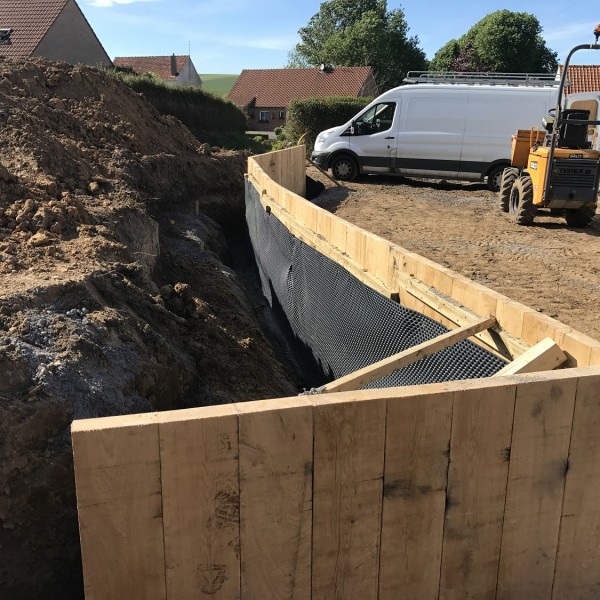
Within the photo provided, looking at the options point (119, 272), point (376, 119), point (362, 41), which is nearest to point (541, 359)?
point (119, 272)

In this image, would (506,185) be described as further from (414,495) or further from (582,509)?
(414,495)

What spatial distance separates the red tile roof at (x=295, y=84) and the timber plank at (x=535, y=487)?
158 ft

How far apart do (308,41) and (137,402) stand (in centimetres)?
7371

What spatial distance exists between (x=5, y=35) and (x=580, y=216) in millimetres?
24666

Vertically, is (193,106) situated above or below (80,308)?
above

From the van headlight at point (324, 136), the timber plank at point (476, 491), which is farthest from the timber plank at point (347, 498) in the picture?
the van headlight at point (324, 136)

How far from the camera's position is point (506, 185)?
38.0ft

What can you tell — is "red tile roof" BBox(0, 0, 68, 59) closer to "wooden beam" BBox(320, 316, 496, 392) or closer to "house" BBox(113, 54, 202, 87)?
"house" BBox(113, 54, 202, 87)

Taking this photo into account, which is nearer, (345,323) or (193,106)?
(345,323)

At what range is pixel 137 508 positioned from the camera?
2184 mm

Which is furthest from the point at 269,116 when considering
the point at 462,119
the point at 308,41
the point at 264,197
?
the point at 264,197

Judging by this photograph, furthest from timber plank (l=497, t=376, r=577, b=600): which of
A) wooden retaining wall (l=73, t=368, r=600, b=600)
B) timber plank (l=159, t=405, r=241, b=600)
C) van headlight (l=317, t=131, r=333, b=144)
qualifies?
van headlight (l=317, t=131, r=333, b=144)

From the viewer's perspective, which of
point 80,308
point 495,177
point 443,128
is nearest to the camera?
point 80,308

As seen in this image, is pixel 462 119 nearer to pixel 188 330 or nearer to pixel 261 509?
pixel 188 330
